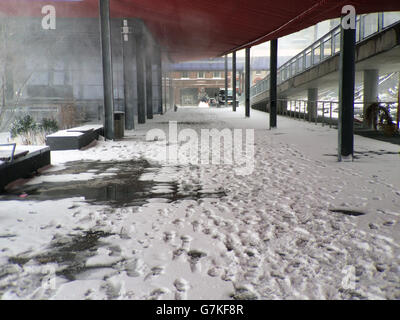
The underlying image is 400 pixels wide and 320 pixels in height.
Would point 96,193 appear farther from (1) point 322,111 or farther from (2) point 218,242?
(1) point 322,111

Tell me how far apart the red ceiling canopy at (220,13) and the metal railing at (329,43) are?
5.64ft

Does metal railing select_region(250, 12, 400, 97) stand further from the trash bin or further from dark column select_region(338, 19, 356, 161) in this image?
the trash bin

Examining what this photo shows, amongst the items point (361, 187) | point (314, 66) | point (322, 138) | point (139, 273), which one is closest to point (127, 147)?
point (322, 138)

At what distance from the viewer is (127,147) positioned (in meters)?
11.5

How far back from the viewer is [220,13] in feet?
47.3

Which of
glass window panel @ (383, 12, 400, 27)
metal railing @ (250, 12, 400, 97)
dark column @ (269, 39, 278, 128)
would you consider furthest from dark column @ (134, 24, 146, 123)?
glass window panel @ (383, 12, 400, 27)

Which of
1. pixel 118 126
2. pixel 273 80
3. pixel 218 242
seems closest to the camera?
pixel 218 242

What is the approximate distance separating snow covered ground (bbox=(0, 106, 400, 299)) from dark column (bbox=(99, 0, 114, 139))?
18.1 ft

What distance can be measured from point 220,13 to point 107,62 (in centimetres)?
426

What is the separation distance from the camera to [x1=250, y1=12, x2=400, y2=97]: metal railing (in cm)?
1327

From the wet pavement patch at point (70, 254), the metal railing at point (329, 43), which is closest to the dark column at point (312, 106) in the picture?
the metal railing at point (329, 43)

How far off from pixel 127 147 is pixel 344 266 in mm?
8588

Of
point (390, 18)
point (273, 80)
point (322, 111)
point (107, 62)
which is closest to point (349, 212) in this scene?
point (107, 62)

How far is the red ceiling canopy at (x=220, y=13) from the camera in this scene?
11471 mm
